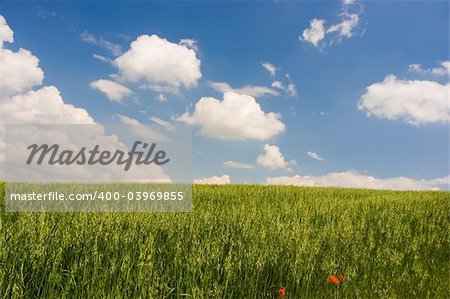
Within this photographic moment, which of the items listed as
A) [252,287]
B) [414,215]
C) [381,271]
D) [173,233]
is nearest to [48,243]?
[173,233]

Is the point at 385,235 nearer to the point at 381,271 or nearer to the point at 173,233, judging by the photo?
the point at 381,271

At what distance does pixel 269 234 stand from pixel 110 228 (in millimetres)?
2496

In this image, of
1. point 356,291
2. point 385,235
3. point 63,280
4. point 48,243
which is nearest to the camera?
point 63,280

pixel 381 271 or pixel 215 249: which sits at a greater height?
pixel 215 249

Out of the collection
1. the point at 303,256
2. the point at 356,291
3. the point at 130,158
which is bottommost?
the point at 356,291

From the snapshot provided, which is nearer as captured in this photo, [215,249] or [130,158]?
[215,249]

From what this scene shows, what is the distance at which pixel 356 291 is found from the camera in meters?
4.96

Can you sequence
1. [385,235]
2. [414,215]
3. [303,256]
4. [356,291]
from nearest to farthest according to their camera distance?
1. [356,291]
2. [303,256]
3. [385,235]
4. [414,215]

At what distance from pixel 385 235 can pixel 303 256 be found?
3533 mm

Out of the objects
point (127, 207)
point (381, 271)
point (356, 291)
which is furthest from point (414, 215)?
point (127, 207)

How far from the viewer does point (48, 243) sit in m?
4.43

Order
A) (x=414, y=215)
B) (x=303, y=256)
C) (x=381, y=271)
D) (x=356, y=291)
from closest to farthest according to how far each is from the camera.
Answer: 1. (x=356, y=291)
2. (x=303, y=256)
3. (x=381, y=271)
4. (x=414, y=215)

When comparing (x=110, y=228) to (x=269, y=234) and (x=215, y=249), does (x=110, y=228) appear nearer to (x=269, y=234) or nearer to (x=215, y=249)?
(x=215, y=249)

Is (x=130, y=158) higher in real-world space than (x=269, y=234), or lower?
higher
